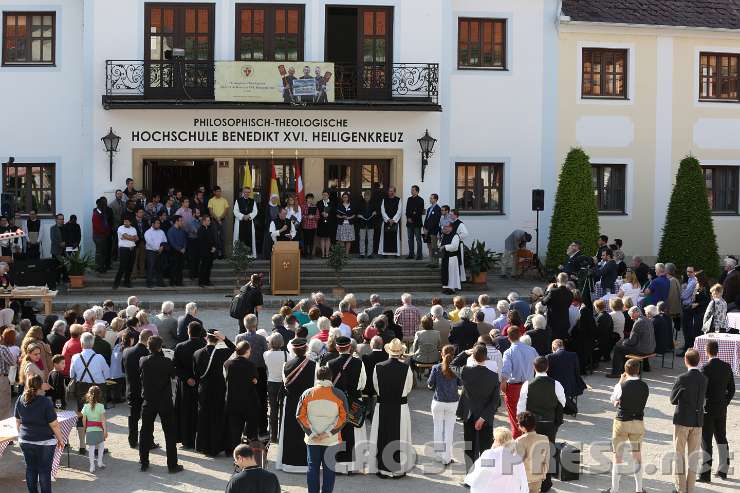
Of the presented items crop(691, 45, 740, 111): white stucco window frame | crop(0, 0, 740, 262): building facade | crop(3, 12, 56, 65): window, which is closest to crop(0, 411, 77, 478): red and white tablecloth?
crop(0, 0, 740, 262): building facade

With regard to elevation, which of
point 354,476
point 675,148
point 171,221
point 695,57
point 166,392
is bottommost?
point 354,476

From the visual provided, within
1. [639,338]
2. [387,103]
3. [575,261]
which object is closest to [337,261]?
[387,103]

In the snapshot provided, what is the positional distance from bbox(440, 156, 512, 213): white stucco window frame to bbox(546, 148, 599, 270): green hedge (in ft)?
5.14

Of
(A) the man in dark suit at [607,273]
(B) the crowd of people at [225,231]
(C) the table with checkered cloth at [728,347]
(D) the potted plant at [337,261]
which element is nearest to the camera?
(C) the table with checkered cloth at [728,347]

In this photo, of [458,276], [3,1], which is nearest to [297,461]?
[458,276]

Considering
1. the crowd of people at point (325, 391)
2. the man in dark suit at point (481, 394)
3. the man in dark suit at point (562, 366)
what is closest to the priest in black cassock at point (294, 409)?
the crowd of people at point (325, 391)

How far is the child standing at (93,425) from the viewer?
1378 cm

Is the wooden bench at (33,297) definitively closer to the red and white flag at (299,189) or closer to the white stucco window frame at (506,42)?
the red and white flag at (299,189)

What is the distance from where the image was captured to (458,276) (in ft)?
84.5

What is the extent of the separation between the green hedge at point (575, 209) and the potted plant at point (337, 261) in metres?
5.62

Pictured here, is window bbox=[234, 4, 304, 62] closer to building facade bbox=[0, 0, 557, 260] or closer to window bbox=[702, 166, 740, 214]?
building facade bbox=[0, 0, 557, 260]

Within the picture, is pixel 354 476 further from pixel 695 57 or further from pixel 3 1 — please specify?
pixel 695 57

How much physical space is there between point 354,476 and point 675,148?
62.6 feet

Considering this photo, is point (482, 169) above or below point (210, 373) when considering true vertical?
above
